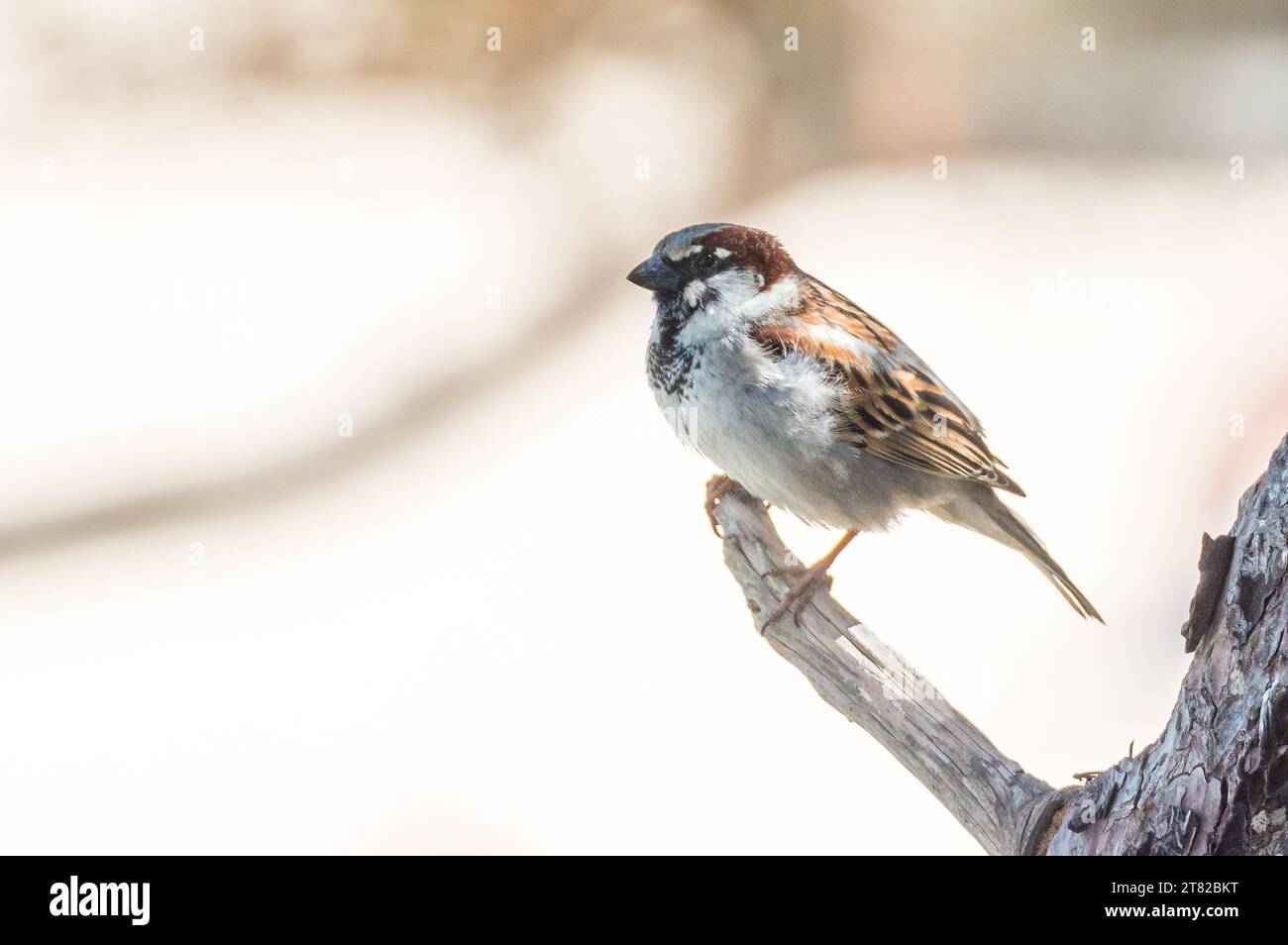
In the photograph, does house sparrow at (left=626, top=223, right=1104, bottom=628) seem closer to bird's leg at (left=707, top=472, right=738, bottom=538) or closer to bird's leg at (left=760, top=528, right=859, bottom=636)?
bird's leg at (left=760, top=528, right=859, bottom=636)

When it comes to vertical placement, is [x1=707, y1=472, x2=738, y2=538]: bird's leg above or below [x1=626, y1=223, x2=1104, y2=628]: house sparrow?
below

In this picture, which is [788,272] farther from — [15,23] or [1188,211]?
[15,23]

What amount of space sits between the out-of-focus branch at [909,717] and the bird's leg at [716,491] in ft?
0.72

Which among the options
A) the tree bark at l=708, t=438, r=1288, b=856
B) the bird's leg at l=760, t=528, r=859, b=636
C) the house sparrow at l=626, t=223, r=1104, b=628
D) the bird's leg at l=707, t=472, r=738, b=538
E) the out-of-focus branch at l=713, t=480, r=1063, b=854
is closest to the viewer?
the tree bark at l=708, t=438, r=1288, b=856

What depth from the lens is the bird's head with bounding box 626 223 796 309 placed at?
237 cm

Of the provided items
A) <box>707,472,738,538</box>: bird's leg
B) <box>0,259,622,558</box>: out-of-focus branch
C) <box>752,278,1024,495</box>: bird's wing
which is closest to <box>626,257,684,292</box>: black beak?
<box>752,278,1024,495</box>: bird's wing

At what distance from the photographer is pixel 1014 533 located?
243cm

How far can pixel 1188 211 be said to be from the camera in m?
4.61

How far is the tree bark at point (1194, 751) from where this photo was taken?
1545 mm

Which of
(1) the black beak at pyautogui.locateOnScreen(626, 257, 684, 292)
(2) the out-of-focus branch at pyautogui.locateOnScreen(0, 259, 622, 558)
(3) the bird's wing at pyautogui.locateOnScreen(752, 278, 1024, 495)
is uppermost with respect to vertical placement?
(1) the black beak at pyautogui.locateOnScreen(626, 257, 684, 292)

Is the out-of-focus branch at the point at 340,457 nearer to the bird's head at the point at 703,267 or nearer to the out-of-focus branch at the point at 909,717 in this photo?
the bird's head at the point at 703,267

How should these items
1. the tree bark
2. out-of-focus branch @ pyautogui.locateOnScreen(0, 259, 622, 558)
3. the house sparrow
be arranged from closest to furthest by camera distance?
the tree bark
the house sparrow
out-of-focus branch @ pyautogui.locateOnScreen(0, 259, 622, 558)

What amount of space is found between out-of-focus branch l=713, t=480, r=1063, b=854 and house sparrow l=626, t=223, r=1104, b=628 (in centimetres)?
14

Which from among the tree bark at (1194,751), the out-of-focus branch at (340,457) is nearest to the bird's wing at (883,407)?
the tree bark at (1194,751)
